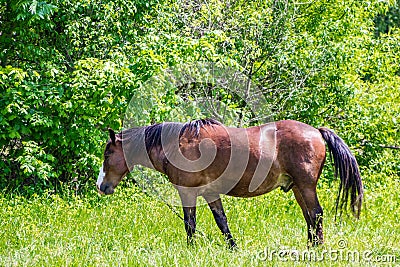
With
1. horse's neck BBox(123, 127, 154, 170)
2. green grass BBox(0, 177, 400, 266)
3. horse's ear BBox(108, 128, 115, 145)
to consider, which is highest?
horse's ear BBox(108, 128, 115, 145)

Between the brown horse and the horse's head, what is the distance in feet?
0.53

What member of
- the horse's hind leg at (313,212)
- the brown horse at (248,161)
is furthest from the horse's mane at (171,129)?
the horse's hind leg at (313,212)

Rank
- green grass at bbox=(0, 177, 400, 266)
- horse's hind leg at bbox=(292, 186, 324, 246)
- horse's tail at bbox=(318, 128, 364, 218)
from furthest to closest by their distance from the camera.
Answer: horse's tail at bbox=(318, 128, 364, 218), horse's hind leg at bbox=(292, 186, 324, 246), green grass at bbox=(0, 177, 400, 266)

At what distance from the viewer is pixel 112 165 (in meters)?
5.83

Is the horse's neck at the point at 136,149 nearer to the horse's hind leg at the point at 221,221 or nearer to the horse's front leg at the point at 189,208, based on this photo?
the horse's front leg at the point at 189,208

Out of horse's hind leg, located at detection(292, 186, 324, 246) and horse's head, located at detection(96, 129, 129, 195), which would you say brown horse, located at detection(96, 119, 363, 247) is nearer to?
horse's hind leg, located at detection(292, 186, 324, 246)

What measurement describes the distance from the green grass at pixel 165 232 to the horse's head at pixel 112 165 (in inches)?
22.9

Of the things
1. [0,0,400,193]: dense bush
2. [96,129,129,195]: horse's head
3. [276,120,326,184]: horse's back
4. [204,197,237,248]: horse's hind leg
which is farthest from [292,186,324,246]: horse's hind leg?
[0,0,400,193]: dense bush

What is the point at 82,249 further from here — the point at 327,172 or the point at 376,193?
the point at 327,172

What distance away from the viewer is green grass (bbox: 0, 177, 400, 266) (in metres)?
4.78

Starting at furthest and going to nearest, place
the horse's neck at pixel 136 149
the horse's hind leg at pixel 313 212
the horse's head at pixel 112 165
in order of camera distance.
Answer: the horse's head at pixel 112 165 < the horse's neck at pixel 136 149 < the horse's hind leg at pixel 313 212

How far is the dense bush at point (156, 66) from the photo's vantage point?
788 centimetres

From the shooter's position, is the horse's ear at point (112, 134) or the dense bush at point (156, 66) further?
the dense bush at point (156, 66)

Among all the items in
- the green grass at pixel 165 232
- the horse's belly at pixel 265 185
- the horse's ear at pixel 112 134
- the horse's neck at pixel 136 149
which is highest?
the horse's ear at pixel 112 134
